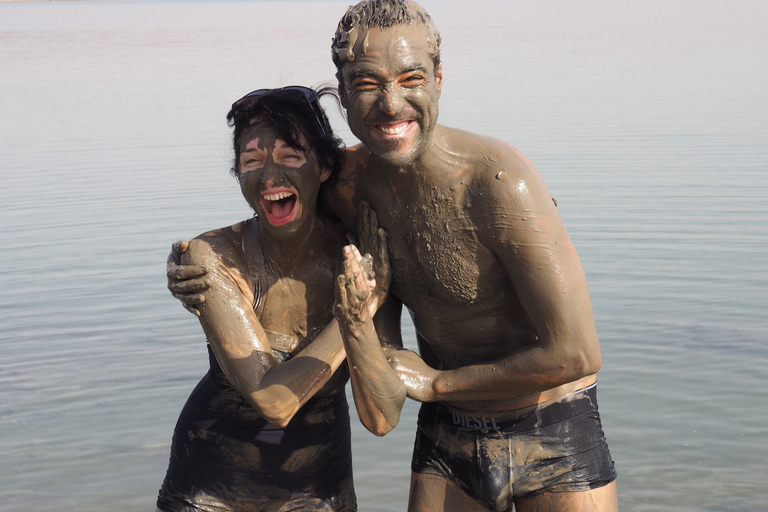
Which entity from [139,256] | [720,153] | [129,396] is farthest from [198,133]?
[129,396]

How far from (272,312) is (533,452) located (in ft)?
3.82

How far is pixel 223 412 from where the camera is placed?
408 centimetres

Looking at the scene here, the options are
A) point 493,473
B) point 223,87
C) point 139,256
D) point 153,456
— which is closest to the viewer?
point 493,473

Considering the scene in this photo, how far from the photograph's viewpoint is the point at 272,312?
13.3 feet

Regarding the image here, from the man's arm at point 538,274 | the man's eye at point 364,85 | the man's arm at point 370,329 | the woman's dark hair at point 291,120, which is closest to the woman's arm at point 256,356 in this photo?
the man's arm at point 370,329

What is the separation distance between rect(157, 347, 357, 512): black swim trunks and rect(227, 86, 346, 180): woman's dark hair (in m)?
0.96

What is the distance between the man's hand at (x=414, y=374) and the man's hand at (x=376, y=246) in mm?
235

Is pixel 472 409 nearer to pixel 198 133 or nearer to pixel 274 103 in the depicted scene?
pixel 274 103

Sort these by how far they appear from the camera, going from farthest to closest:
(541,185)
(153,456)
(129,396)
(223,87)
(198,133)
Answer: (223,87) → (198,133) → (129,396) → (153,456) → (541,185)

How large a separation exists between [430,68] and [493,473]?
5.08 feet

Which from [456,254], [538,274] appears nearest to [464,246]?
[456,254]

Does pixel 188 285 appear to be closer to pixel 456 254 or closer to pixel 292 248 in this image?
pixel 292 248

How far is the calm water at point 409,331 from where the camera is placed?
664cm

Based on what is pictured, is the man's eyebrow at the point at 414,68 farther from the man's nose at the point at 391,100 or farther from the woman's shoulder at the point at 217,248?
the woman's shoulder at the point at 217,248
